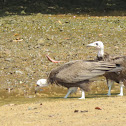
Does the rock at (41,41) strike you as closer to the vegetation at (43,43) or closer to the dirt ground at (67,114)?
the vegetation at (43,43)

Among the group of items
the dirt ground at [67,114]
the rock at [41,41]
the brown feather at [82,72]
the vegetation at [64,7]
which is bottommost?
the dirt ground at [67,114]

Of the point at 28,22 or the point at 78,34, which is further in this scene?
the point at 28,22

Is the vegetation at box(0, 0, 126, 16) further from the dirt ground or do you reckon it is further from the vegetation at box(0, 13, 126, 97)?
the dirt ground

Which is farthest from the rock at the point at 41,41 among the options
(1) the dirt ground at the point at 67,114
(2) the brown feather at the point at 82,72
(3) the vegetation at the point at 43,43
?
(1) the dirt ground at the point at 67,114

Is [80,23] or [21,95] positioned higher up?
[80,23]

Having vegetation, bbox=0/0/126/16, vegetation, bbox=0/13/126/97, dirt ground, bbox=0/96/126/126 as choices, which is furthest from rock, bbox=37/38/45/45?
dirt ground, bbox=0/96/126/126

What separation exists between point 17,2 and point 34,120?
71.4 feet

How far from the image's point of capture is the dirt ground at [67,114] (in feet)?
22.6

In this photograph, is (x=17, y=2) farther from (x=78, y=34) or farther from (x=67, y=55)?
(x=67, y=55)

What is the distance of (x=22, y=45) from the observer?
17.1 meters

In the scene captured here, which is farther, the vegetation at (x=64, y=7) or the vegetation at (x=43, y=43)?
the vegetation at (x=64, y=7)

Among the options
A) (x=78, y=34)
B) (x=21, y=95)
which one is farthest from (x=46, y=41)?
(x=21, y=95)

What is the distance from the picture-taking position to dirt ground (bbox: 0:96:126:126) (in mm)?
6883

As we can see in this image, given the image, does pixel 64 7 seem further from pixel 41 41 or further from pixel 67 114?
pixel 67 114
